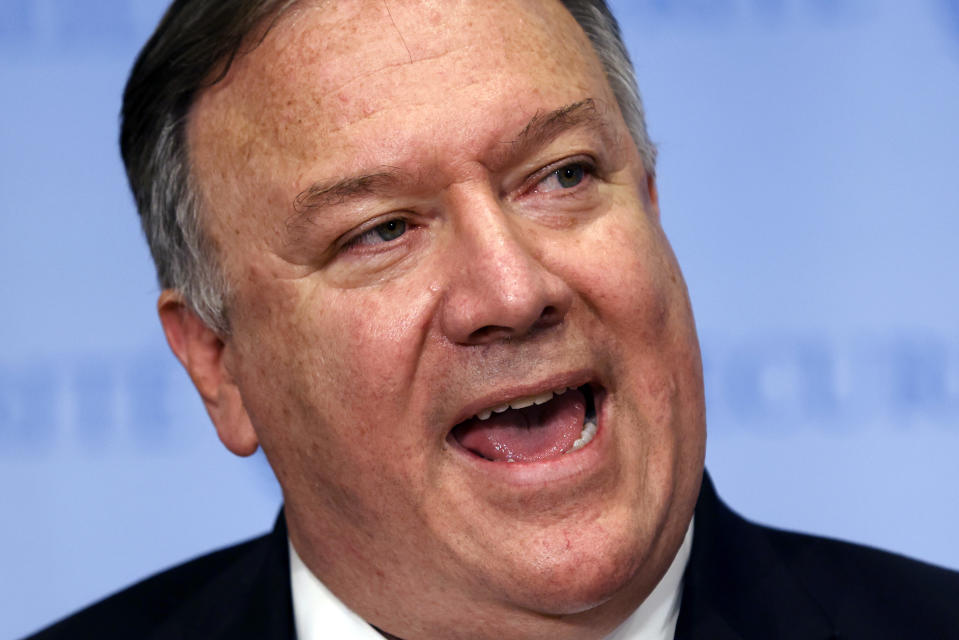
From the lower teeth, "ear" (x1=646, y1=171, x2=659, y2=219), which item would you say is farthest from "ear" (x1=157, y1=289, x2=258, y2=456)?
"ear" (x1=646, y1=171, x2=659, y2=219)

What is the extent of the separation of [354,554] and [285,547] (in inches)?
15.0

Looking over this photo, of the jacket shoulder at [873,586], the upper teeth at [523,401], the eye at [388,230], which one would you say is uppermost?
the eye at [388,230]

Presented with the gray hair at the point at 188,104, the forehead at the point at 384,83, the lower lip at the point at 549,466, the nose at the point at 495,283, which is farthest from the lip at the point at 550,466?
the gray hair at the point at 188,104

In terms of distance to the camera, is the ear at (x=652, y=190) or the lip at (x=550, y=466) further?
the ear at (x=652, y=190)

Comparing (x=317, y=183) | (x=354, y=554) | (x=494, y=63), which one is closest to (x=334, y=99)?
(x=317, y=183)

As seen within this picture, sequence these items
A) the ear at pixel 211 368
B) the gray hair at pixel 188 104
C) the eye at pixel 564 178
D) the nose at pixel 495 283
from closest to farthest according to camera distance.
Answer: the nose at pixel 495 283, the eye at pixel 564 178, the gray hair at pixel 188 104, the ear at pixel 211 368

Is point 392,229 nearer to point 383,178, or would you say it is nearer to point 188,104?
point 383,178

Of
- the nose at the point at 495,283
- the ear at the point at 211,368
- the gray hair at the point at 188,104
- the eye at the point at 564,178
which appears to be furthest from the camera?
the ear at the point at 211,368

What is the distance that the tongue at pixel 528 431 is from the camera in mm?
1878

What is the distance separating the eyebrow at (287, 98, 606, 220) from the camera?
5.98 feet

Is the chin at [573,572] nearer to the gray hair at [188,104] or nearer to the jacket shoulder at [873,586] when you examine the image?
the jacket shoulder at [873,586]

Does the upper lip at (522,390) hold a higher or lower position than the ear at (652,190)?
lower

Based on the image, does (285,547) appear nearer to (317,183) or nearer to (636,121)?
(317,183)

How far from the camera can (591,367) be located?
5.87 ft
